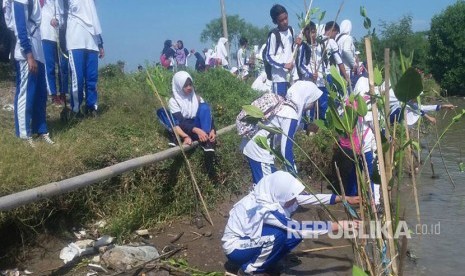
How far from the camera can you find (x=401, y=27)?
8078 millimetres

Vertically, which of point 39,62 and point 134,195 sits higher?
point 39,62

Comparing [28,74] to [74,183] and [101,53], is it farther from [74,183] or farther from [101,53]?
[74,183]

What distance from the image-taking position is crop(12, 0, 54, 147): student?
552 cm

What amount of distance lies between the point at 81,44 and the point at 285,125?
2.84m

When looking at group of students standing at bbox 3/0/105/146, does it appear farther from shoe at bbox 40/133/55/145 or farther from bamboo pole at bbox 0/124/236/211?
bamboo pole at bbox 0/124/236/211

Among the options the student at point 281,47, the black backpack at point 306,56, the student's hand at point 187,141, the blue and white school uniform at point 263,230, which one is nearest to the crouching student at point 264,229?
the blue and white school uniform at point 263,230

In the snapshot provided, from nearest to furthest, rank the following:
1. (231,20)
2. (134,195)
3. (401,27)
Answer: (134,195)
(401,27)
(231,20)

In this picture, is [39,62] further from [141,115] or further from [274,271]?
[274,271]

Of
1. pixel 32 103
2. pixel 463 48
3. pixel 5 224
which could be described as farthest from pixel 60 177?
pixel 463 48

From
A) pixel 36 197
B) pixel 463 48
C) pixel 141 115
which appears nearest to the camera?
pixel 36 197

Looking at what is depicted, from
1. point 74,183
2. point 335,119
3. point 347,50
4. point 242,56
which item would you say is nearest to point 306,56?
point 347,50

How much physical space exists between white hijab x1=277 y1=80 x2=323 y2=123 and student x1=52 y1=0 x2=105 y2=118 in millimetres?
2695

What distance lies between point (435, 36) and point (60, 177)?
21.4 meters

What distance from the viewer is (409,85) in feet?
8.58
